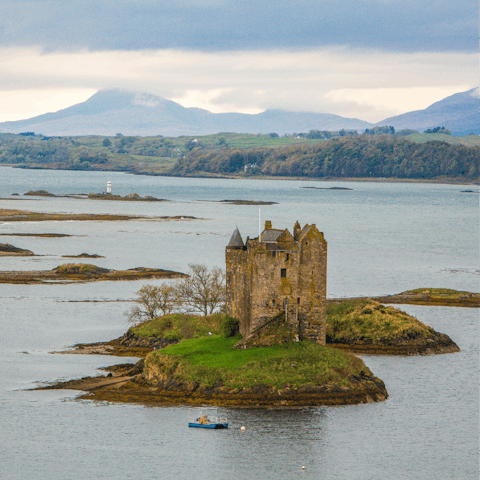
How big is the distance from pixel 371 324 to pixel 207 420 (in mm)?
25059

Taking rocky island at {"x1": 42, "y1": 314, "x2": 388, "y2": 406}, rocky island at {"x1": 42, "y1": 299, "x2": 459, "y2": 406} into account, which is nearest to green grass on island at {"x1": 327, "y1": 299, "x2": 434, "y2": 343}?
rocky island at {"x1": 42, "y1": 299, "x2": 459, "y2": 406}

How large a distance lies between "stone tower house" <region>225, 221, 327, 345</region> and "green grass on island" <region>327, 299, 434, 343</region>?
1384 centimetres

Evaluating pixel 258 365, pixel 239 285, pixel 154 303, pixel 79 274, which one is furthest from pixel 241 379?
pixel 79 274

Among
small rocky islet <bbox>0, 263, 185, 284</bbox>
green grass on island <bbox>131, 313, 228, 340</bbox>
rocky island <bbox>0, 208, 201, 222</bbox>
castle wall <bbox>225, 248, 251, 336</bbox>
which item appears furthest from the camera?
rocky island <bbox>0, 208, 201, 222</bbox>

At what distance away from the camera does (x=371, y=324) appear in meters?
70.3

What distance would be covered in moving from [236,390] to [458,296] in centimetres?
4668

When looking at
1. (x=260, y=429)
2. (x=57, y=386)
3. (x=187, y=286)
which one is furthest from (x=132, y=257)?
(x=260, y=429)

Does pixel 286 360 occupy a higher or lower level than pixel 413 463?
higher

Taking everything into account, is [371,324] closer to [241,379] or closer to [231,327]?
[231,327]

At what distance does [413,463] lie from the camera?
151ft

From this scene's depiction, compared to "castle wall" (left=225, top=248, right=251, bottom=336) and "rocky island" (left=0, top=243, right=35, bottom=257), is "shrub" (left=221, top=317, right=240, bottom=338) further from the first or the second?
"rocky island" (left=0, top=243, right=35, bottom=257)

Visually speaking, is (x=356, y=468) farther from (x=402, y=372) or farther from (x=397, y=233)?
(x=397, y=233)

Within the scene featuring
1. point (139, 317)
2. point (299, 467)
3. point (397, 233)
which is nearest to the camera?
point (299, 467)

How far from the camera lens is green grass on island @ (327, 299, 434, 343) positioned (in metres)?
69.2
